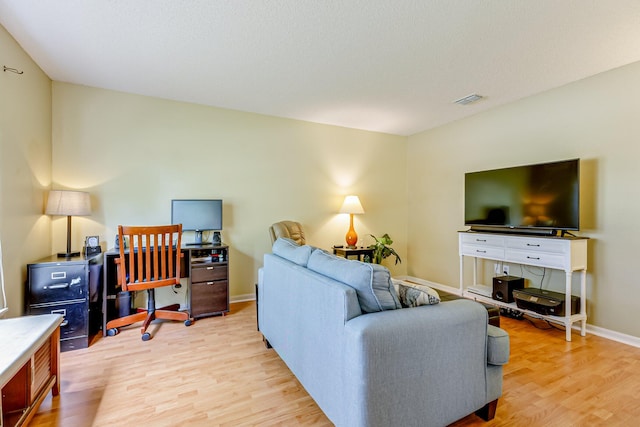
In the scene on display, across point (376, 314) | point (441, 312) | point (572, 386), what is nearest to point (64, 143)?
point (376, 314)

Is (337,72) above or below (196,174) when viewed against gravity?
above

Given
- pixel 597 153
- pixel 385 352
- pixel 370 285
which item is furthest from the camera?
pixel 597 153

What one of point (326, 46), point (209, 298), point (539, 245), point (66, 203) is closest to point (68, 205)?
point (66, 203)

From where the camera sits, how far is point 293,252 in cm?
220

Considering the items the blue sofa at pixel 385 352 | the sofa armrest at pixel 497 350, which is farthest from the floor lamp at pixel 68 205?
the sofa armrest at pixel 497 350

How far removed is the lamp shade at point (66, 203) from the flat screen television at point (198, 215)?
82 cm

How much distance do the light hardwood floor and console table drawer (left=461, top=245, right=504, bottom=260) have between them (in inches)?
32.5

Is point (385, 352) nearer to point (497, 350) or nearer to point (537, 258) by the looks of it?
point (497, 350)

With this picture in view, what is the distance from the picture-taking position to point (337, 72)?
9.35 feet

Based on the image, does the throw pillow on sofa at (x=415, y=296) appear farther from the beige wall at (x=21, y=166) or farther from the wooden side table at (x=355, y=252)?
the beige wall at (x=21, y=166)

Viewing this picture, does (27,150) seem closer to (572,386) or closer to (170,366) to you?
(170,366)

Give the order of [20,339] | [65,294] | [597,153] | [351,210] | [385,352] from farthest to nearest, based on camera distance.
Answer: [351,210]
[597,153]
[65,294]
[20,339]
[385,352]

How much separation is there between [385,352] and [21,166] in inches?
122

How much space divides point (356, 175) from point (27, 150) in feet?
12.3
